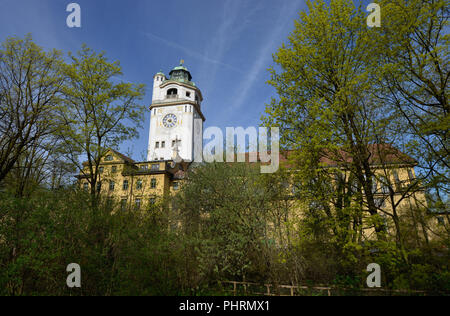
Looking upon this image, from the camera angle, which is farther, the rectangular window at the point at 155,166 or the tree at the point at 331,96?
the rectangular window at the point at 155,166

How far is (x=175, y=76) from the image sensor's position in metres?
62.6

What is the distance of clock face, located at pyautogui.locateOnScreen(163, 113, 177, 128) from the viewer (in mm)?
51344

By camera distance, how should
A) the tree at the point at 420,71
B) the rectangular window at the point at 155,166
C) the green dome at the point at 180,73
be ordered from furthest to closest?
the green dome at the point at 180,73 < the rectangular window at the point at 155,166 < the tree at the point at 420,71

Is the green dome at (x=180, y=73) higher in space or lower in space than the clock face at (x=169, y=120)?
higher

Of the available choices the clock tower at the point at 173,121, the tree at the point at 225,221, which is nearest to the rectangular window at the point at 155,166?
the clock tower at the point at 173,121

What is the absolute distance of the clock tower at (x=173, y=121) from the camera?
162 feet

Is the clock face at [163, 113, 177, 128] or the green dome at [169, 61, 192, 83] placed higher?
the green dome at [169, 61, 192, 83]

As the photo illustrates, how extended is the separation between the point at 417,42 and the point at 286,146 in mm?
6311

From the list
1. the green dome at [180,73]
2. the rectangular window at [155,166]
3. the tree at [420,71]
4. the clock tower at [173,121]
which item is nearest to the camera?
the tree at [420,71]

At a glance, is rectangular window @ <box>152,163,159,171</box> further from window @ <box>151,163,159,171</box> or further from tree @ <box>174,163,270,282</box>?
tree @ <box>174,163,270,282</box>

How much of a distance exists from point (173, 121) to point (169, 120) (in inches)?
40.6

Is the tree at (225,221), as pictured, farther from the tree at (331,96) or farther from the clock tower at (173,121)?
the clock tower at (173,121)

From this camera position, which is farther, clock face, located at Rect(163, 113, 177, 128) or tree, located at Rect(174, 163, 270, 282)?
clock face, located at Rect(163, 113, 177, 128)

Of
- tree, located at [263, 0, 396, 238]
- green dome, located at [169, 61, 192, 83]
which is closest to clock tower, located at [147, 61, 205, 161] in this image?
green dome, located at [169, 61, 192, 83]
